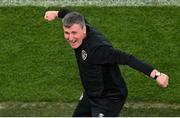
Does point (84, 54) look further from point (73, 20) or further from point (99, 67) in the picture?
point (73, 20)

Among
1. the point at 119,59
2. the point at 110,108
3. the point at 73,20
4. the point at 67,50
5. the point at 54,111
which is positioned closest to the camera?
the point at 119,59

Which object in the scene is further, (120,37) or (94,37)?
(120,37)

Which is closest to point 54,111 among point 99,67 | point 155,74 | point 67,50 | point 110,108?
point 67,50

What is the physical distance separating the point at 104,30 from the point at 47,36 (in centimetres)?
109

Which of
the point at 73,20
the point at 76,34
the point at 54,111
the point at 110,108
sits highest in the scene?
the point at 73,20

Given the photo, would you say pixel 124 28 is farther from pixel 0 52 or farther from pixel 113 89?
pixel 113 89

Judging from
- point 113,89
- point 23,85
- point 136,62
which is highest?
point 136,62

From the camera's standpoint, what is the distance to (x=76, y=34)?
6.80 m

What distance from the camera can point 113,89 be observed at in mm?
7062

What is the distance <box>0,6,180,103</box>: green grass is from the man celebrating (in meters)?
2.19

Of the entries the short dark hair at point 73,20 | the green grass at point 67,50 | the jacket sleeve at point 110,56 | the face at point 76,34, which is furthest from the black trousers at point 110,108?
the green grass at point 67,50

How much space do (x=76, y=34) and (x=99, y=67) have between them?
480mm

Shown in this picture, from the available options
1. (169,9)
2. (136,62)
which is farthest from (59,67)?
(136,62)

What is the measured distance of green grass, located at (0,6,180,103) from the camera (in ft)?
31.1
